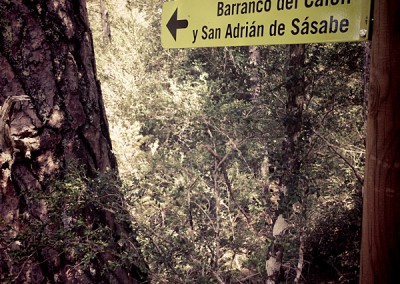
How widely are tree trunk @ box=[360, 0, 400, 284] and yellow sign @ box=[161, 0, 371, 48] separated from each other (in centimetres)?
10

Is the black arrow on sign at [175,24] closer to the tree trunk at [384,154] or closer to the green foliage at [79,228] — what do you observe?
the tree trunk at [384,154]

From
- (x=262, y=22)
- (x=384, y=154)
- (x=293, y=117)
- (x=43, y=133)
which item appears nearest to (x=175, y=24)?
(x=262, y=22)

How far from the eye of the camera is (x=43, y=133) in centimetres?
309

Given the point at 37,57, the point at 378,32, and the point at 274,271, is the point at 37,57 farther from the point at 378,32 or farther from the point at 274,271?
the point at 274,271

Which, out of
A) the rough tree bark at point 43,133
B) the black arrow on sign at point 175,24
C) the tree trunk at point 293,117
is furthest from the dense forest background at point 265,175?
the black arrow on sign at point 175,24

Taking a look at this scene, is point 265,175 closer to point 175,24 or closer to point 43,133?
point 43,133

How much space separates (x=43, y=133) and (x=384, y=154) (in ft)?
7.87

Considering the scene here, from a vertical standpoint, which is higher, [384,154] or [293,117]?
[293,117]

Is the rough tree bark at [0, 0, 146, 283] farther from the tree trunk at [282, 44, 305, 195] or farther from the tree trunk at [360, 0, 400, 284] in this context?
the tree trunk at [360, 0, 400, 284]

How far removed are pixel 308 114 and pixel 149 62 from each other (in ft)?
23.2

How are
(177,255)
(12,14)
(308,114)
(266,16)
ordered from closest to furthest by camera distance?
1. (266,16)
2. (12,14)
3. (177,255)
4. (308,114)

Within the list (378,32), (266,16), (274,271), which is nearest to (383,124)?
(378,32)

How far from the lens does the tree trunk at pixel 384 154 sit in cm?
138

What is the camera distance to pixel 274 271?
4.27 meters
